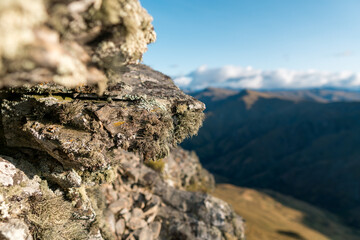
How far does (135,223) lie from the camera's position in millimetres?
12758

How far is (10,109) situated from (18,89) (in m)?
0.71

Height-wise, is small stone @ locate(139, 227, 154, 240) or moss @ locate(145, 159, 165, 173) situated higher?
moss @ locate(145, 159, 165, 173)

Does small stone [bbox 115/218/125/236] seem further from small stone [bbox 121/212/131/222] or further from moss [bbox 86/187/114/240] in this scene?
moss [bbox 86/187/114/240]

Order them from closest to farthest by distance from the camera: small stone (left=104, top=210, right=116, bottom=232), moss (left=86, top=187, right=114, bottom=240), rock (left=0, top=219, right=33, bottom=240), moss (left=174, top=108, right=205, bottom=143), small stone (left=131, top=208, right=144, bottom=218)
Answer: rock (left=0, top=219, right=33, bottom=240) < moss (left=174, top=108, right=205, bottom=143) < moss (left=86, top=187, right=114, bottom=240) < small stone (left=104, top=210, right=116, bottom=232) < small stone (left=131, top=208, right=144, bottom=218)

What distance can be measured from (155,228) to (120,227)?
2.64 metres

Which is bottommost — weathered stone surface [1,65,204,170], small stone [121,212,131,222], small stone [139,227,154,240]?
small stone [139,227,154,240]

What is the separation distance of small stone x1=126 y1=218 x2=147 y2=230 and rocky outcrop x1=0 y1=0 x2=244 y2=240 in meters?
0.37

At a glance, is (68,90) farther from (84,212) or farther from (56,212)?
(84,212)

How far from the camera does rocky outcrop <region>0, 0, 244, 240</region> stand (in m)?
3.23

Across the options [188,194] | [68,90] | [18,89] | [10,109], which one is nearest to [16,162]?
[10,109]

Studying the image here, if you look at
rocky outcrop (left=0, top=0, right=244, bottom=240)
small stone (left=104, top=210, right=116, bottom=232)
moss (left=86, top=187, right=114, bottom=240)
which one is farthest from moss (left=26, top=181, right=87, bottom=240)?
small stone (left=104, top=210, right=116, bottom=232)

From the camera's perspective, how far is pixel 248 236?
24.7 m

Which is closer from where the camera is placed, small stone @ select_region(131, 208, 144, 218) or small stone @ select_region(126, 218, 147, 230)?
small stone @ select_region(126, 218, 147, 230)

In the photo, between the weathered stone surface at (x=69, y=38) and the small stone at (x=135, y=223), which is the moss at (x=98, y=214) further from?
the weathered stone surface at (x=69, y=38)
